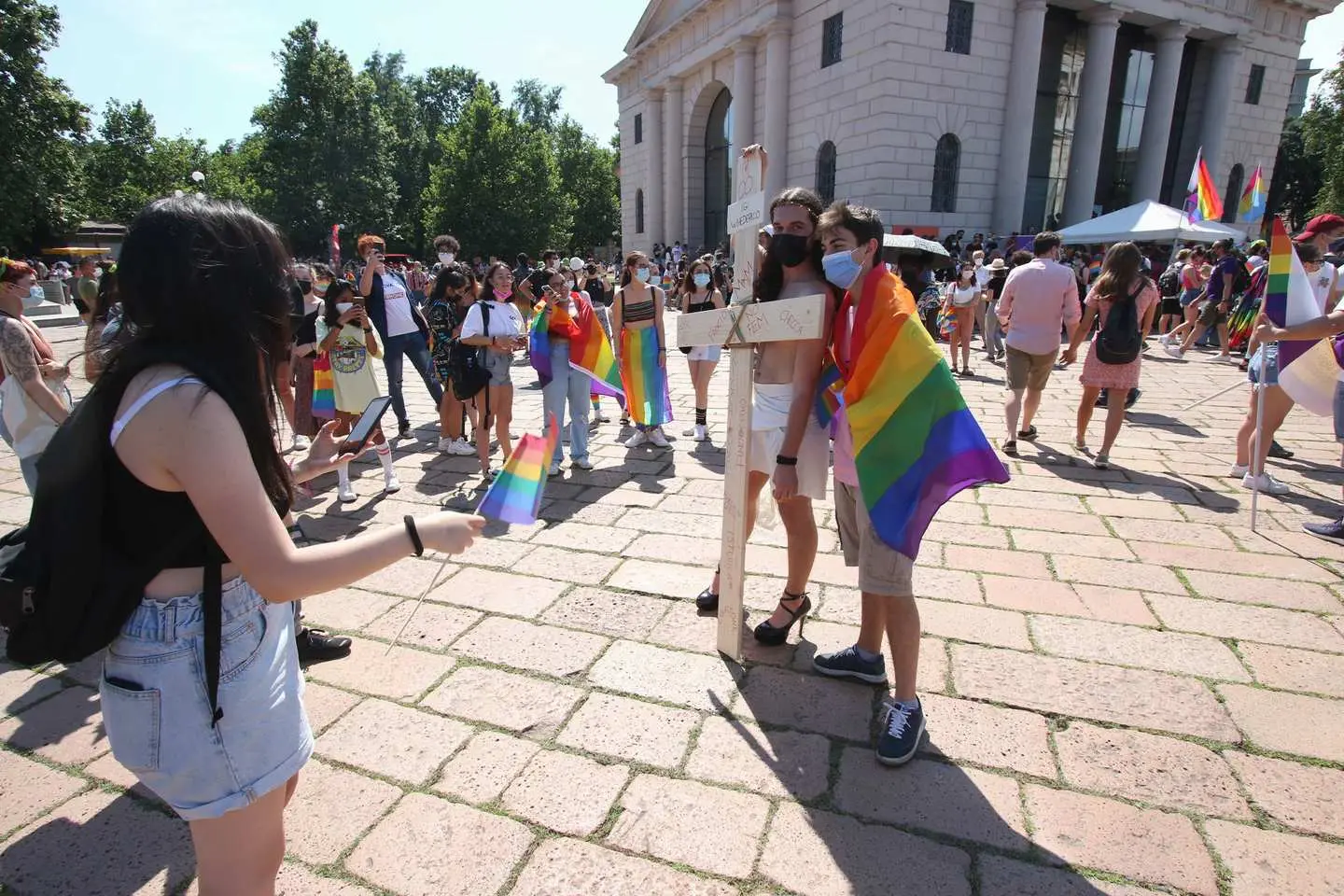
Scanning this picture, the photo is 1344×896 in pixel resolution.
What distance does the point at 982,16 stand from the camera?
20922mm

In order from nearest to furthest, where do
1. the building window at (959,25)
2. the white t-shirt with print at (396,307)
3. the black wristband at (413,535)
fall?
1. the black wristband at (413,535)
2. the white t-shirt with print at (396,307)
3. the building window at (959,25)

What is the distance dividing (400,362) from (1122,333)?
634 centimetres

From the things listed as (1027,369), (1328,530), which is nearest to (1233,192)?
(1027,369)

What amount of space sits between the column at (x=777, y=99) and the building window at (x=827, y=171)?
131 cm

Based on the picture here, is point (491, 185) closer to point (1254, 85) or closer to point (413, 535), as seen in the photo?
point (1254, 85)

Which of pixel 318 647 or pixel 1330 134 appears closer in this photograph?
pixel 318 647

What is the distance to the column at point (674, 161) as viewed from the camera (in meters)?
31.4

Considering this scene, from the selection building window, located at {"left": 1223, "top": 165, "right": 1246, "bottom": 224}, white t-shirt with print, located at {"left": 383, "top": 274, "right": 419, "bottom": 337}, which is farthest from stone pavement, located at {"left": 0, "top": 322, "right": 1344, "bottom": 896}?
building window, located at {"left": 1223, "top": 165, "right": 1246, "bottom": 224}

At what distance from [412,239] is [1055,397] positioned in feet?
154

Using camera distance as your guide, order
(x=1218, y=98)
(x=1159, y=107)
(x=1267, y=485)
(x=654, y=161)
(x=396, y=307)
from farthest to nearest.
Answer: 1. (x=654, y=161)
2. (x=1218, y=98)
3. (x=1159, y=107)
4. (x=396, y=307)
5. (x=1267, y=485)

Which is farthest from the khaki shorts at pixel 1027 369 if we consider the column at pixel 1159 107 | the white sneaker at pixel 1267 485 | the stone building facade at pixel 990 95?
the column at pixel 1159 107

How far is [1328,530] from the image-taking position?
13.6 ft

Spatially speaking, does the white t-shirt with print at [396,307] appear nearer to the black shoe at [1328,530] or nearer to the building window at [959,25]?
the black shoe at [1328,530]

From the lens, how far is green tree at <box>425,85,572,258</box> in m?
35.6
